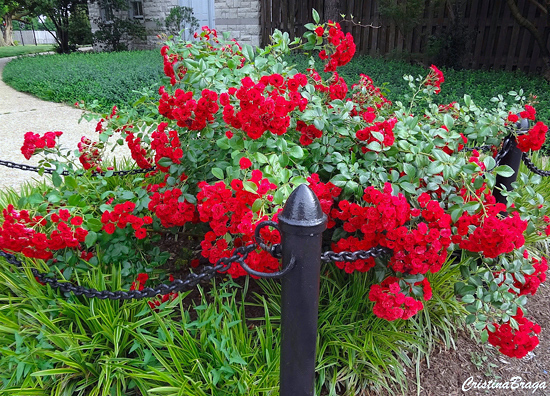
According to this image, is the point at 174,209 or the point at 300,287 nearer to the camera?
the point at 300,287

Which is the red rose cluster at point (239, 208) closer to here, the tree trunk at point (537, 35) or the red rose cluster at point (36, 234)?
the red rose cluster at point (36, 234)

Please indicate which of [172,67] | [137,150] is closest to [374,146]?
[172,67]

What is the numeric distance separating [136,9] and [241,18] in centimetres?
568

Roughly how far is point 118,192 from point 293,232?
4.75ft

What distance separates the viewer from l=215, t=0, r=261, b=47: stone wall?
40.2 ft

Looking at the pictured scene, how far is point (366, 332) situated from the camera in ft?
6.51

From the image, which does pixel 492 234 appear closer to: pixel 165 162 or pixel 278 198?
pixel 278 198

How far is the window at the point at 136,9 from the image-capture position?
15.5 m

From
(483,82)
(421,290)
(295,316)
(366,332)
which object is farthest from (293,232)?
(483,82)

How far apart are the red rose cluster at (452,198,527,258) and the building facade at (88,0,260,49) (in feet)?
33.9

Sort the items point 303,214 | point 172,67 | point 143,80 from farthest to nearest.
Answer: point 143,80 < point 172,67 < point 303,214

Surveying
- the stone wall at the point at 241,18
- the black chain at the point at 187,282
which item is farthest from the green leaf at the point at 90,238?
the stone wall at the point at 241,18

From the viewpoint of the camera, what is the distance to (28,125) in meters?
6.41

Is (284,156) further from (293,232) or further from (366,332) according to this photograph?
(366,332)
